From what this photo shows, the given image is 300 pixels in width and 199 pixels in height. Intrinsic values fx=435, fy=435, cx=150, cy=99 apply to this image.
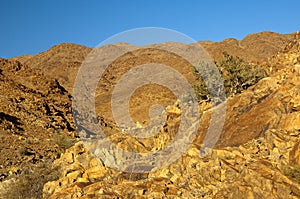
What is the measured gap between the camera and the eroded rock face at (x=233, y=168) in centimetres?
1420

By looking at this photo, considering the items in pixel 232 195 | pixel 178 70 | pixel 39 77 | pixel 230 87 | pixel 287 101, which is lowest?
pixel 232 195

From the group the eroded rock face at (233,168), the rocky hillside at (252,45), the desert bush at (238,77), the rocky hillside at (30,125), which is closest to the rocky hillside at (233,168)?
the eroded rock face at (233,168)

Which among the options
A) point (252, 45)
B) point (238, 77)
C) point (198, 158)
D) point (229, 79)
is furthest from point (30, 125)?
point (252, 45)

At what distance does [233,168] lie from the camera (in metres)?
15.3

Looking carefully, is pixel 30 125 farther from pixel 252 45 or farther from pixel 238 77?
pixel 252 45

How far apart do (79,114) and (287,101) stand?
3066 cm

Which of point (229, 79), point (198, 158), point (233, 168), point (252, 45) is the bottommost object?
point (233, 168)

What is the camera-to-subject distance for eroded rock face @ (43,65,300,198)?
14.2 m

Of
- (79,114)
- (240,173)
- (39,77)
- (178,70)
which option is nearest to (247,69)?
(240,173)

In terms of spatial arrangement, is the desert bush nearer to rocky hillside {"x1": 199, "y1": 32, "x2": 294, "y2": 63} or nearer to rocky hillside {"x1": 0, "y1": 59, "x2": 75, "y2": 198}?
rocky hillside {"x1": 0, "y1": 59, "x2": 75, "y2": 198}

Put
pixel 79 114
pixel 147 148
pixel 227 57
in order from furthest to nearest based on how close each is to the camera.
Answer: pixel 79 114 < pixel 227 57 < pixel 147 148

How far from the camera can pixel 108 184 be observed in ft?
54.4

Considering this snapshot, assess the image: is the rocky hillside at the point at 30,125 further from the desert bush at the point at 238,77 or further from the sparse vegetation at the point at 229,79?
the desert bush at the point at 238,77

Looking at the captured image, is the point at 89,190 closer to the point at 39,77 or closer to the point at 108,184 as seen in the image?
the point at 108,184
